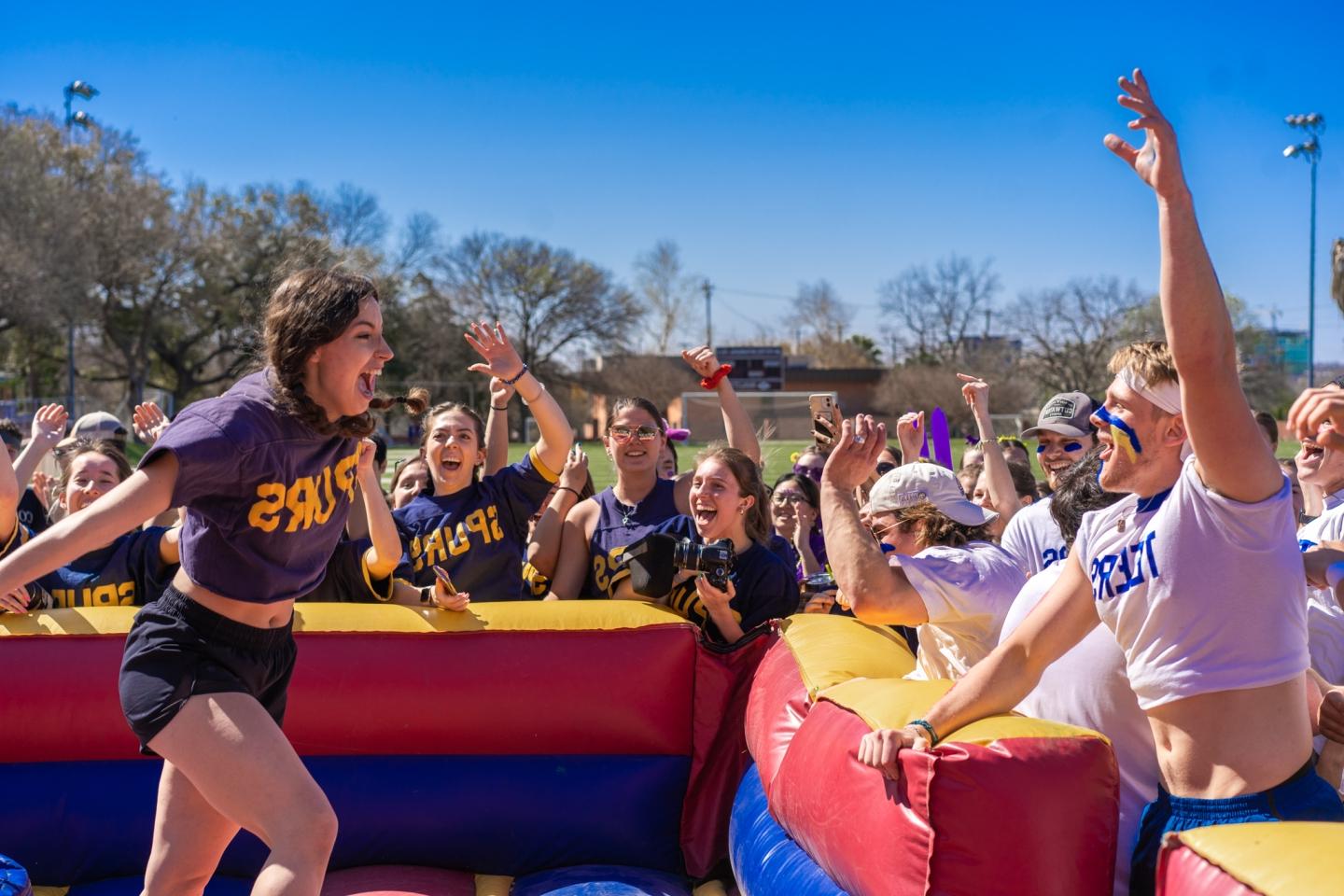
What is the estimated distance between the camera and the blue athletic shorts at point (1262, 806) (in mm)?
2127

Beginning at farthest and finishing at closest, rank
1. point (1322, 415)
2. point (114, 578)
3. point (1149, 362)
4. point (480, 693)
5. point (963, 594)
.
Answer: point (114, 578), point (480, 693), point (963, 594), point (1149, 362), point (1322, 415)

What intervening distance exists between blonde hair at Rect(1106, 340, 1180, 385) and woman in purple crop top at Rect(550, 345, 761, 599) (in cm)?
247

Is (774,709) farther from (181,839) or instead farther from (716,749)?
(181,839)

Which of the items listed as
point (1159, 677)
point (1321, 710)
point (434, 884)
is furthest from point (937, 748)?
point (434, 884)

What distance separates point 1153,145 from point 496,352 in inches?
118

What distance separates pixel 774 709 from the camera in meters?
3.51

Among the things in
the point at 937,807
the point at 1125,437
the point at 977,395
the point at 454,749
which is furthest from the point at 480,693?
the point at 977,395

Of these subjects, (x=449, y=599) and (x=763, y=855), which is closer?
(x=763, y=855)

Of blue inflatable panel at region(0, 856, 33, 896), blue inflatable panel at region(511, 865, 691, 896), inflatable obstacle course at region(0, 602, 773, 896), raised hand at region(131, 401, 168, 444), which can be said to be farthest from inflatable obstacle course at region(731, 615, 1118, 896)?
raised hand at region(131, 401, 168, 444)

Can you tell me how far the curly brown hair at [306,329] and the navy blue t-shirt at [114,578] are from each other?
5.68ft

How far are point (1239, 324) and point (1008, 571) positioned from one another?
51191 millimetres

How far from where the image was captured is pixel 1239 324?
48.7 meters

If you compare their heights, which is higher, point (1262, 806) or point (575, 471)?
point (575, 471)

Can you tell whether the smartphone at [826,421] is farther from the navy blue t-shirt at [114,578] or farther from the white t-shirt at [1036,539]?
the navy blue t-shirt at [114,578]
